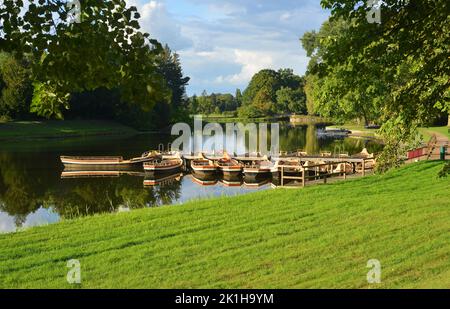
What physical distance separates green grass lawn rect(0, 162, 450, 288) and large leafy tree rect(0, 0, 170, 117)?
6510 mm

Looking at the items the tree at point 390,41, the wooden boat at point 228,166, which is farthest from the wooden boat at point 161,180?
the tree at point 390,41

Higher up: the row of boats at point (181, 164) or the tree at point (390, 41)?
the tree at point (390, 41)

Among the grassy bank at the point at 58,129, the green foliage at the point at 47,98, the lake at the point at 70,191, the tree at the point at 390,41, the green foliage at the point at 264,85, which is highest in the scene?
the green foliage at the point at 264,85

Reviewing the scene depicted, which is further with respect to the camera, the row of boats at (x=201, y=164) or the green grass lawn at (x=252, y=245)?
the row of boats at (x=201, y=164)

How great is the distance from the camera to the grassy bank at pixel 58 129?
235 feet

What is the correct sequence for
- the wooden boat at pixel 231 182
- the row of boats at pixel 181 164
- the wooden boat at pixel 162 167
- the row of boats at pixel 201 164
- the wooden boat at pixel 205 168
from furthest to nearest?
the wooden boat at pixel 162 167 → the wooden boat at pixel 205 168 → the row of boats at pixel 181 164 → the row of boats at pixel 201 164 → the wooden boat at pixel 231 182

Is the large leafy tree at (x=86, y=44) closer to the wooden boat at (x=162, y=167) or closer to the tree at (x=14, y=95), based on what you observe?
the wooden boat at (x=162, y=167)

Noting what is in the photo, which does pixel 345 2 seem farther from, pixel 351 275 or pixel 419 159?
pixel 419 159

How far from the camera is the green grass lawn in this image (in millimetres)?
10703

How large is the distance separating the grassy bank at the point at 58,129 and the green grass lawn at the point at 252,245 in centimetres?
5977

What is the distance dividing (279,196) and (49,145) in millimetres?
49999

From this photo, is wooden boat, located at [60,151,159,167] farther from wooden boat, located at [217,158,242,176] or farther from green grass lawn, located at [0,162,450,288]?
green grass lawn, located at [0,162,450,288]

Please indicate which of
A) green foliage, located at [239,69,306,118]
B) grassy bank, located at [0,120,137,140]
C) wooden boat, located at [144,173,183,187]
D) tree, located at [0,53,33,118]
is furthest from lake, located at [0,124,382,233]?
green foliage, located at [239,69,306,118]
